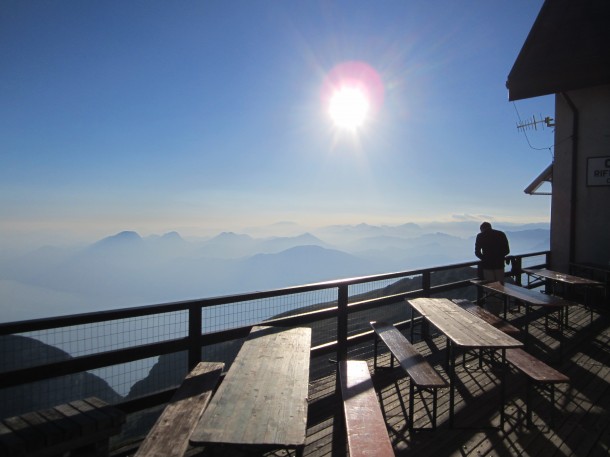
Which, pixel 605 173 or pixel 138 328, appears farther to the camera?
pixel 605 173

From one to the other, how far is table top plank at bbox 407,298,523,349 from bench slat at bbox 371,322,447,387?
1.21 ft

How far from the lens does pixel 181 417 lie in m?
2.64

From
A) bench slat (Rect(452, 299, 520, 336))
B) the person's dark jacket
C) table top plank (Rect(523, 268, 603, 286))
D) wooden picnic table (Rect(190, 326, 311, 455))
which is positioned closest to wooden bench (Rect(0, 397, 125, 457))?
wooden picnic table (Rect(190, 326, 311, 455))

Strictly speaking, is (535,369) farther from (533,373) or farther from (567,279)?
(567,279)

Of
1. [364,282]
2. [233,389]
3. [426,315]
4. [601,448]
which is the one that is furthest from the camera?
[364,282]

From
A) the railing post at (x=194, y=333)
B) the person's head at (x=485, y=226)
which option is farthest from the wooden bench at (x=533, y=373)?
the person's head at (x=485, y=226)

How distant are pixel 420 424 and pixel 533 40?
430 inches

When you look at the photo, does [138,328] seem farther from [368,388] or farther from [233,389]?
[368,388]

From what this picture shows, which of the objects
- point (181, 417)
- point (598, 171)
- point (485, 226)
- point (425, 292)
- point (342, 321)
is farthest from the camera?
point (598, 171)

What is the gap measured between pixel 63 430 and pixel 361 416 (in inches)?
76.8

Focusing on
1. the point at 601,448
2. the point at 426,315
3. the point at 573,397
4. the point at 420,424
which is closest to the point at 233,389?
the point at 420,424

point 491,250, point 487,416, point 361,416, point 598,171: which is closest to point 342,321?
point 487,416

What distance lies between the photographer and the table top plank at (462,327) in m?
3.58

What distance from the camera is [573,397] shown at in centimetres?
437
